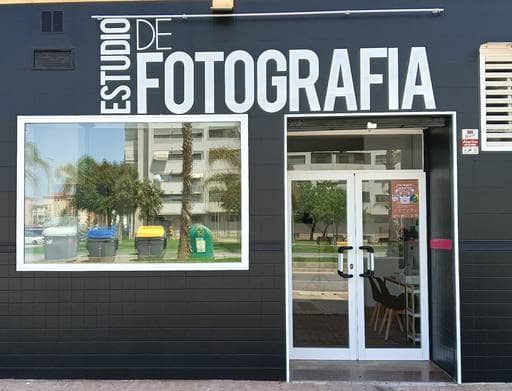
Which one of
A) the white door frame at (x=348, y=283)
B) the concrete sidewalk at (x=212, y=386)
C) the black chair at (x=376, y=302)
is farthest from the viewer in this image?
the black chair at (x=376, y=302)

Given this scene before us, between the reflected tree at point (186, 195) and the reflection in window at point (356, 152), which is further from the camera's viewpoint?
the reflection in window at point (356, 152)

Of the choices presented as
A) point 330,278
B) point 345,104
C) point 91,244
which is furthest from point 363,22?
point 91,244

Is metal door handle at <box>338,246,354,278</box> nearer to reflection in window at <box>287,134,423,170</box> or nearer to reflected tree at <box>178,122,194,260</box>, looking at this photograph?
reflection in window at <box>287,134,423,170</box>

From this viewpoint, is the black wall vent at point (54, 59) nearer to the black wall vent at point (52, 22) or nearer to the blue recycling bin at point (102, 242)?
the black wall vent at point (52, 22)

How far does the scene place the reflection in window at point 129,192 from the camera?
609 cm

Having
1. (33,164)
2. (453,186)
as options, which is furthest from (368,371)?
(33,164)

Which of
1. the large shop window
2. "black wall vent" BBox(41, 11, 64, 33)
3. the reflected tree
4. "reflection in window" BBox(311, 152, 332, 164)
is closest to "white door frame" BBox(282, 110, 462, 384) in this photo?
the large shop window

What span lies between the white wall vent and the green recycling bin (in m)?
3.09

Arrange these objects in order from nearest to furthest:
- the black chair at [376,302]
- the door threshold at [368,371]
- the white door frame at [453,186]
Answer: the white door frame at [453,186], the door threshold at [368,371], the black chair at [376,302]

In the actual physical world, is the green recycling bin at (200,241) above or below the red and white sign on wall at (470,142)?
below

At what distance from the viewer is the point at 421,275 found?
667 centimetres

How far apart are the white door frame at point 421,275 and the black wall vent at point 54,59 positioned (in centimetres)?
355

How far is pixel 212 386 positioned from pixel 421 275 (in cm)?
281

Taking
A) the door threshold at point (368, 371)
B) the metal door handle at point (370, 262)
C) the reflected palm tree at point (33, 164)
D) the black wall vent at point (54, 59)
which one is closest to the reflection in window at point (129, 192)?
the reflected palm tree at point (33, 164)
